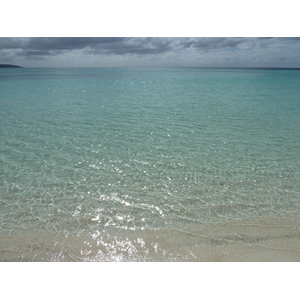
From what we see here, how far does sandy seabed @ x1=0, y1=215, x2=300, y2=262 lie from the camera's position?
3.81 metres

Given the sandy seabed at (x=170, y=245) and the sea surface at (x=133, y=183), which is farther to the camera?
the sea surface at (x=133, y=183)

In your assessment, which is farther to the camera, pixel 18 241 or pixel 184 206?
pixel 184 206

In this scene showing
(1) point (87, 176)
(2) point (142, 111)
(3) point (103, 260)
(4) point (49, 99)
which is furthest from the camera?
(4) point (49, 99)

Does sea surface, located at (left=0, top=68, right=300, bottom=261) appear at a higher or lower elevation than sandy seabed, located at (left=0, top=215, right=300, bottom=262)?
higher

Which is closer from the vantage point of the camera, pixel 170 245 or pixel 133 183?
pixel 170 245

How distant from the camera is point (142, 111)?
535 inches

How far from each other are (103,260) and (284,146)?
22.9ft

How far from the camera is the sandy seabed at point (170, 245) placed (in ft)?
12.5

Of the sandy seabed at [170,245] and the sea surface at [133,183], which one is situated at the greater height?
the sea surface at [133,183]

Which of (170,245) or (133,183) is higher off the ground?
(133,183)

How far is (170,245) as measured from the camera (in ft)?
13.1

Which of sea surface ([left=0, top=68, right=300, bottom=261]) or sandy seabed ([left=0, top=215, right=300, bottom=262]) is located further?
sea surface ([left=0, top=68, right=300, bottom=261])

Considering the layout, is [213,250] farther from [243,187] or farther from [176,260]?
[243,187]

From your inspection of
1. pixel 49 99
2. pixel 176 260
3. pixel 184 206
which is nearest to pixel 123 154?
pixel 184 206
